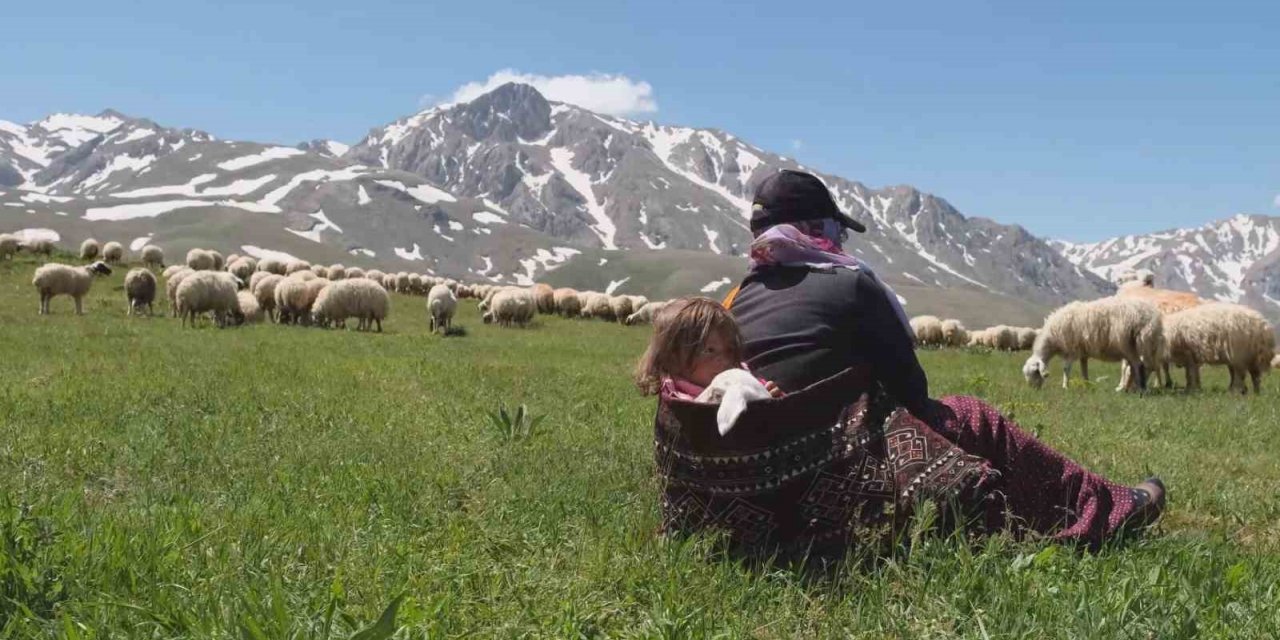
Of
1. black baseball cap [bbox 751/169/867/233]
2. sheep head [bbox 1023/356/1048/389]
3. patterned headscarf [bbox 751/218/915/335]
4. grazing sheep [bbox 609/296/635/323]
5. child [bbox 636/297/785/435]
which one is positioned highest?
black baseball cap [bbox 751/169/867/233]

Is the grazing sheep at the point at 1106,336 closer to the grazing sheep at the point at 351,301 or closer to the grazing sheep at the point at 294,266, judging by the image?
the grazing sheep at the point at 351,301

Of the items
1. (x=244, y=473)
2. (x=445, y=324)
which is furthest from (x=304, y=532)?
(x=445, y=324)

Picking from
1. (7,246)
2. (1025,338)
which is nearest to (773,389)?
(1025,338)

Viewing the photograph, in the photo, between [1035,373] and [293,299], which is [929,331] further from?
[293,299]

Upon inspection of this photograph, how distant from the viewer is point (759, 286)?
16.0 ft

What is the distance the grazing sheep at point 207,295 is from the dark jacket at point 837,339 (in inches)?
998

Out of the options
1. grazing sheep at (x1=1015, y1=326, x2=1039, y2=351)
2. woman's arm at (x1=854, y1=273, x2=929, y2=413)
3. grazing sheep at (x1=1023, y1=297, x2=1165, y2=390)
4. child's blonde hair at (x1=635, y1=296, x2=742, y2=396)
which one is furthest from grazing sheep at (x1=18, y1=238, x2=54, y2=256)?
woman's arm at (x1=854, y1=273, x2=929, y2=413)

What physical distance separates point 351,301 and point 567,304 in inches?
715

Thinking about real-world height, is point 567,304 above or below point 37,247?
below

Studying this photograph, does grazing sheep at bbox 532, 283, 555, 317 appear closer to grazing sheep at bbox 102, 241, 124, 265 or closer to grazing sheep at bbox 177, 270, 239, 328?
grazing sheep at bbox 177, 270, 239, 328

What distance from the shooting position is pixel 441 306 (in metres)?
32.1

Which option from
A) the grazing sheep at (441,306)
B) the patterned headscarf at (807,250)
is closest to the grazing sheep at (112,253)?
the grazing sheep at (441,306)

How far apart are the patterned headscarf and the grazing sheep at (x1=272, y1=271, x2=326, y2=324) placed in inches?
1152

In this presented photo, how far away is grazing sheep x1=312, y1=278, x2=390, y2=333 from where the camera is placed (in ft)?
98.4
